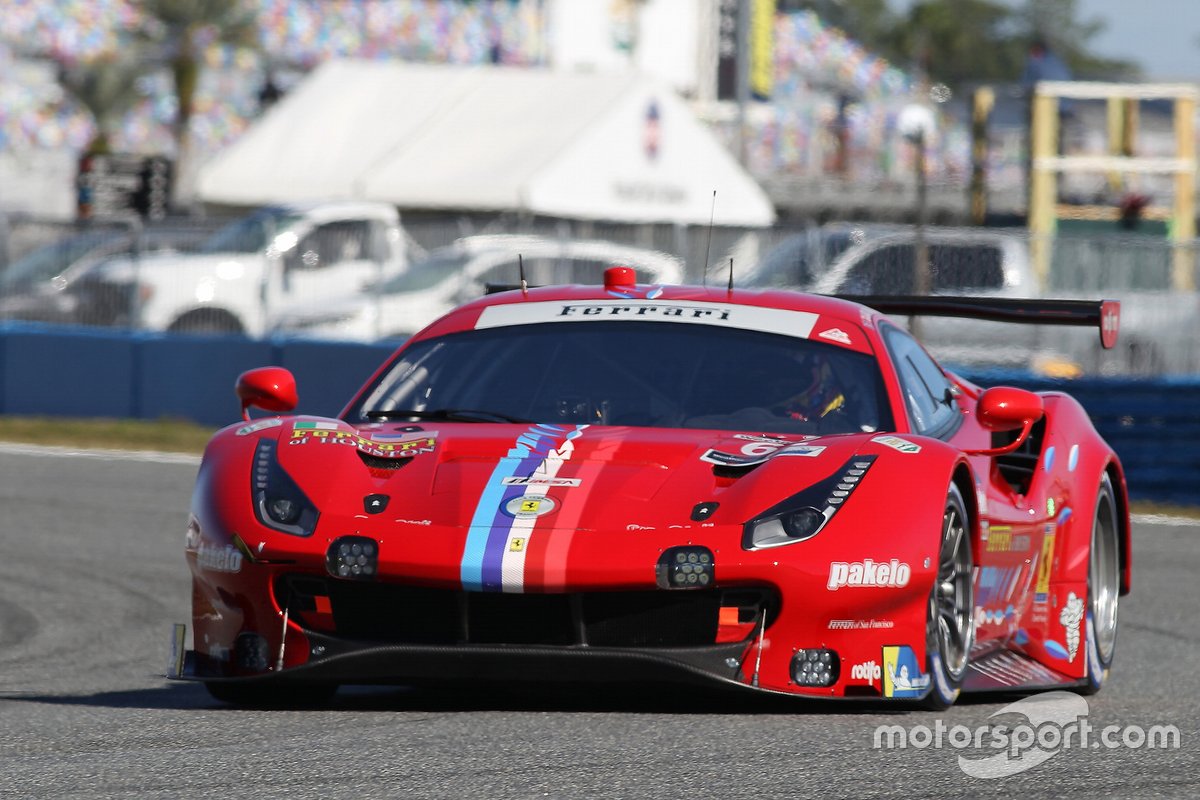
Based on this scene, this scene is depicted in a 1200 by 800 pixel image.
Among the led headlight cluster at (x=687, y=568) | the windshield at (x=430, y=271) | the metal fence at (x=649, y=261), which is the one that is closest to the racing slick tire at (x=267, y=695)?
the led headlight cluster at (x=687, y=568)

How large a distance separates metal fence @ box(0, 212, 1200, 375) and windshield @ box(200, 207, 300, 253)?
0.20 ft

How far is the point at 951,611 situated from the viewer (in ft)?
17.5

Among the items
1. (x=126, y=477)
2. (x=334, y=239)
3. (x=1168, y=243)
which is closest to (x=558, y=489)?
(x=126, y=477)

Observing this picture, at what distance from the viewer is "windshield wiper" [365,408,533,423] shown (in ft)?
18.7

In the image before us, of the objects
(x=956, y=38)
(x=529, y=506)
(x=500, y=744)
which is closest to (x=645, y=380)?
(x=529, y=506)

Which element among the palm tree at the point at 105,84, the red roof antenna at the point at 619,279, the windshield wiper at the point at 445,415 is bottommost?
the windshield wiper at the point at 445,415

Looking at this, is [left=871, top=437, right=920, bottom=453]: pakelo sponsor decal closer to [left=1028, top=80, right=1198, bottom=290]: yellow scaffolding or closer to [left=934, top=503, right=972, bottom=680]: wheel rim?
[left=934, top=503, right=972, bottom=680]: wheel rim

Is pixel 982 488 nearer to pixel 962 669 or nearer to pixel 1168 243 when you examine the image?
pixel 962 669

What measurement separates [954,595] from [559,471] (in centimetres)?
106

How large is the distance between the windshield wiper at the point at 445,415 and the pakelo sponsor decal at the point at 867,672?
1.25m

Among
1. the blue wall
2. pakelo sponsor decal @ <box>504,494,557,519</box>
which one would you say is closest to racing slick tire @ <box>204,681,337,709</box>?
pakelo sponsor decal @ <box>504,494,557,519</box>

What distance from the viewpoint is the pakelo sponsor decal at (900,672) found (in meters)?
4.88

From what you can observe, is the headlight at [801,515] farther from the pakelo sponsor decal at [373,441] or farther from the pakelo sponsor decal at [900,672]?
the pakelo sponsor decal at [373,441]

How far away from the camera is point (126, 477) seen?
46.5 ft
